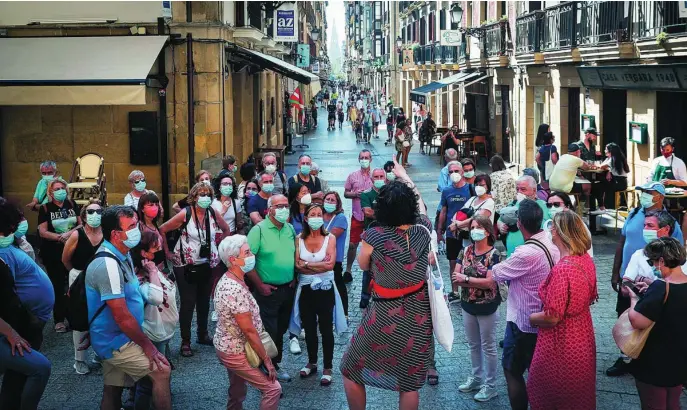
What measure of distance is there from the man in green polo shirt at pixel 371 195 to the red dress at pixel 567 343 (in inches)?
161

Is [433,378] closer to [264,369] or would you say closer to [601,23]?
[264,369]

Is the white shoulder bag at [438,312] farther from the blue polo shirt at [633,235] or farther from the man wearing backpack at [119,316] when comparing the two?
the blue polo shirt at [633,235]

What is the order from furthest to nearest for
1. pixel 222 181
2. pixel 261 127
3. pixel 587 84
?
pixel 261 127 → pixel 587 84 → pixel 222 181

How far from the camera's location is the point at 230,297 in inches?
225

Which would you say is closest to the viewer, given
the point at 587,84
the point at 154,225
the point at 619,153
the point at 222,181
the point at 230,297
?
the point at 230,297

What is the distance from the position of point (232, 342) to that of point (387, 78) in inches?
2591

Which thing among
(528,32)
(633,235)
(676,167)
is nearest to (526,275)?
(633,235)

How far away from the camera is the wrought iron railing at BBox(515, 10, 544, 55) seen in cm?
2169

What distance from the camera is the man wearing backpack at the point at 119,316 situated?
553 cm

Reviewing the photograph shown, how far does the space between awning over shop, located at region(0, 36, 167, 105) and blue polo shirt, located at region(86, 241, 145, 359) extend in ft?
26.8

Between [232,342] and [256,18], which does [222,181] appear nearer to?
[232,342]

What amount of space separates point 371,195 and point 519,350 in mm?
4348

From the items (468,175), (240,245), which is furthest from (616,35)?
(240,245)

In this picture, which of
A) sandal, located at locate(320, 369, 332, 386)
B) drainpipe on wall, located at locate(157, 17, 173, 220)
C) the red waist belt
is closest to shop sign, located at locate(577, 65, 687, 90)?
drainpipe on wall, located at locate(157, 17, 173, 220)
